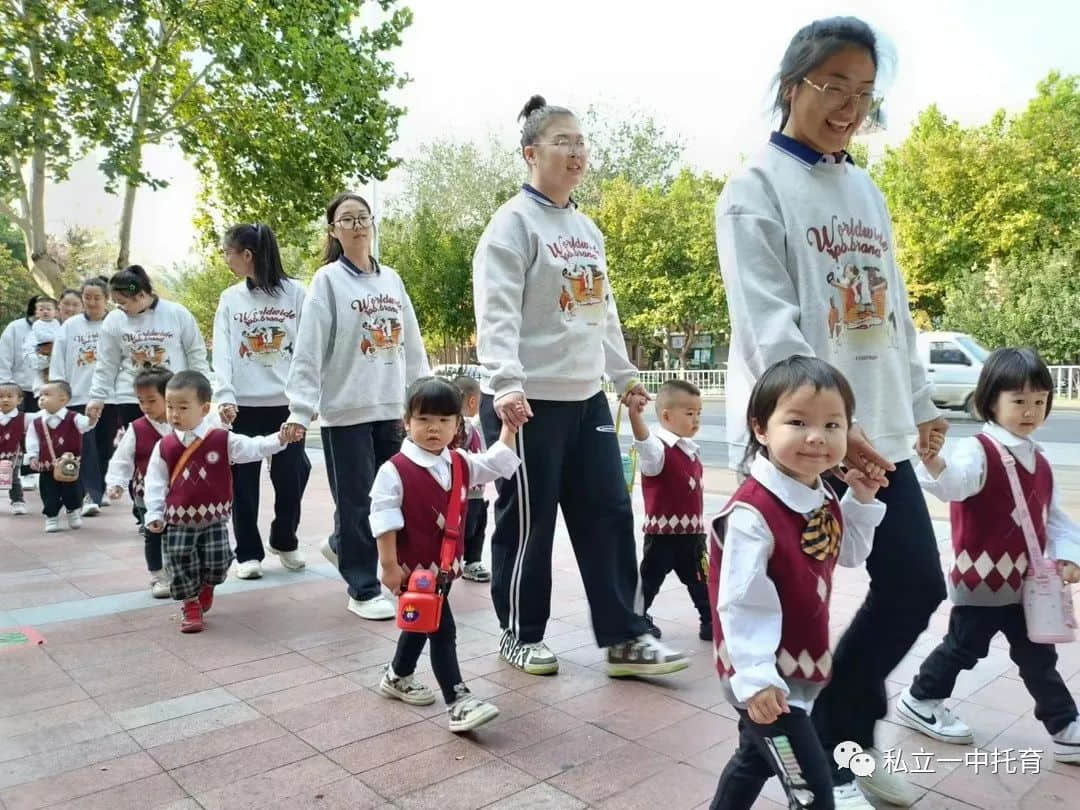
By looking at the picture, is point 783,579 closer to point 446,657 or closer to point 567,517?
point 446,657

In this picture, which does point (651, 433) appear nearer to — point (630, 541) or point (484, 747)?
point (630, 541)

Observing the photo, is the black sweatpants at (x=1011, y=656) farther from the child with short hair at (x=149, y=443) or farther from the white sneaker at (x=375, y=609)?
the child with short hair at (x=149, y=443)

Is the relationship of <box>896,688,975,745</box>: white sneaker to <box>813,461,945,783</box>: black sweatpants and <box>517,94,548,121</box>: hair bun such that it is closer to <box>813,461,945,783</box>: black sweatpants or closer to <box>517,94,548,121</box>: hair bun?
<box>813,461,945,783</box>: black sweatpants

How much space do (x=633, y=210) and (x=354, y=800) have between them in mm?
29443

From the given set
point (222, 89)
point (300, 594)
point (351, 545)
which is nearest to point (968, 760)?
point (351, 545)

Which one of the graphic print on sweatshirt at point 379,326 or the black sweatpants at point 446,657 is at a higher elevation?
the graphic print on sweatshirt at point 379,326

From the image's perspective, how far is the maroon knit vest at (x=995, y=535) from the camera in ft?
8.60

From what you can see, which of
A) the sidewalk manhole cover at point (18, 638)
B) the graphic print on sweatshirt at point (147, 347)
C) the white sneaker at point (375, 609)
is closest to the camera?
the sidewalk manhole cover at point (18, 638)

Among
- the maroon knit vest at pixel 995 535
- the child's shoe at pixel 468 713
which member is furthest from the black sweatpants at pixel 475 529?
the maroon knit vest at pixel 995 535

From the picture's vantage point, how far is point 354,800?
7.84 feet

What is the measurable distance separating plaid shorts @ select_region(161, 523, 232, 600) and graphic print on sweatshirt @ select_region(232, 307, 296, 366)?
1.11 meters

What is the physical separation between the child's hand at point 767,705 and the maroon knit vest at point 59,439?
20.9ft

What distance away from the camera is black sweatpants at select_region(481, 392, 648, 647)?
3305mm

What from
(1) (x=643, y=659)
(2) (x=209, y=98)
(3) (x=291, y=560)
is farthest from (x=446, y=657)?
(2) (x=209, y=98)
